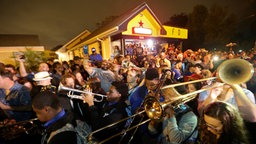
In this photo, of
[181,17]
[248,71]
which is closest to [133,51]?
[248,71]

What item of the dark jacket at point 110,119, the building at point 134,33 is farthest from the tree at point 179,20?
the dark jacket at point 110,119

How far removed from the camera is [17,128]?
3.13 m

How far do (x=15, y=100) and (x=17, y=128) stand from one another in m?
0.60

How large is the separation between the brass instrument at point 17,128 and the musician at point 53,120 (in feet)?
4.70

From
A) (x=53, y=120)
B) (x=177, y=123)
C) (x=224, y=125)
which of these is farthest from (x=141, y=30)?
(x=224, y=125)

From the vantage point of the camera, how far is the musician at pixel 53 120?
188cm

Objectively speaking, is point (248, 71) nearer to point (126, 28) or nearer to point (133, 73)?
point (133, 73)

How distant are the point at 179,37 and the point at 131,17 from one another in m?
6.98

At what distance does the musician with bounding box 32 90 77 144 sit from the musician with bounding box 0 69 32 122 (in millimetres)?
1591

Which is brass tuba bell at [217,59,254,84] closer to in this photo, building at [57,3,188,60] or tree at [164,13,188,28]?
building at [57,3,188,60]

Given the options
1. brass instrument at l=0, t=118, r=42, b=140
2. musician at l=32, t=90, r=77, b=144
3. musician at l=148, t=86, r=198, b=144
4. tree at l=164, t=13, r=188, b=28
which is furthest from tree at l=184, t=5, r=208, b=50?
musician at l=32, t=90, r=77, b=144

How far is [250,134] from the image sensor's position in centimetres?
179

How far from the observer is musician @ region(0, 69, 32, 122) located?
3.38 meters

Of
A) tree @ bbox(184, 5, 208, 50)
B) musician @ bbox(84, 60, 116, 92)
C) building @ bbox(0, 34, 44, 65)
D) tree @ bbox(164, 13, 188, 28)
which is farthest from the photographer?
tree @ bbox(164, 13, 188, 28)
